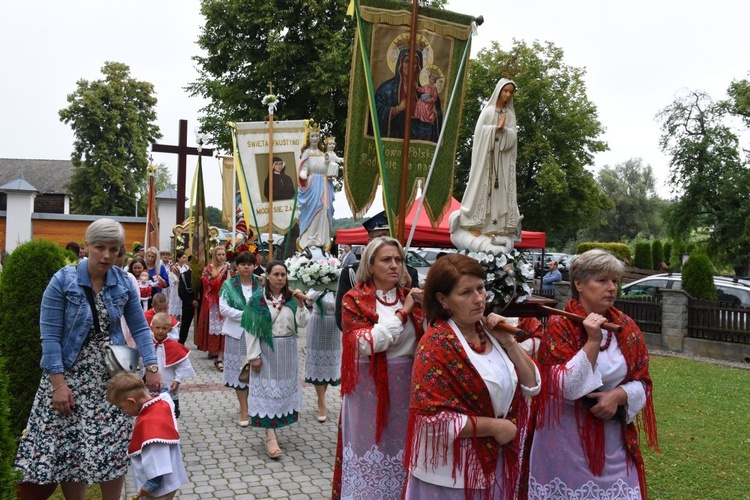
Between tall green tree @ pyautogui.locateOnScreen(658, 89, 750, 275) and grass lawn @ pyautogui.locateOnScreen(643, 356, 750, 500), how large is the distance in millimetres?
15320

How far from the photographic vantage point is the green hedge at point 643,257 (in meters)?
37.0

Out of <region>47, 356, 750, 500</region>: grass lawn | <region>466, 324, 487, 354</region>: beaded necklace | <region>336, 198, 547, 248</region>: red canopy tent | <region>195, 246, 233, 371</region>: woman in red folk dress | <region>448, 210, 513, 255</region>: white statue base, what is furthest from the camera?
<region>336, 198, 547, 248</region>: red canopy tent

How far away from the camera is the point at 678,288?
1753cm

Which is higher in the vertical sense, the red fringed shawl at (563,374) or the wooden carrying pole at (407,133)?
the wooden carrying pole at (407,133)

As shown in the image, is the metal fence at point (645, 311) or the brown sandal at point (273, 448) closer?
the brown sandal at point (273, 448)

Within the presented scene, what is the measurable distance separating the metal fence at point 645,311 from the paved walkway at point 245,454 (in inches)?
362

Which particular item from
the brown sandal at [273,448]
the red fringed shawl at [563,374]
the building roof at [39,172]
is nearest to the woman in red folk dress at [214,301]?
the brown sandal at [273,448]

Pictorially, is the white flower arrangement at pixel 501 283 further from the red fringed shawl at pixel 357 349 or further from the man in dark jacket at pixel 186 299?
the man in dark jacket at pixel 186 299

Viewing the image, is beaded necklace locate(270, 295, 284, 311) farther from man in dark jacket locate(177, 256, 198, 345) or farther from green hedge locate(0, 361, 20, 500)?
man in dark jacket locate(177, 256, 198, 345)

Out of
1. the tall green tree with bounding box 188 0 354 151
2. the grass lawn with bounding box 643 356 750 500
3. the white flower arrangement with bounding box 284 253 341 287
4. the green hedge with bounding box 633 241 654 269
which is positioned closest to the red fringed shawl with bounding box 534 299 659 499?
the grass lawn with bounding box 643 356 750 500

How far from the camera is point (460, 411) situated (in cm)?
274

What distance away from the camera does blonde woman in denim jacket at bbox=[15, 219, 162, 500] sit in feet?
12.2

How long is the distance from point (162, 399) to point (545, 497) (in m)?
2.21

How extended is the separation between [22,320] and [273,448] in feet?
8.32
